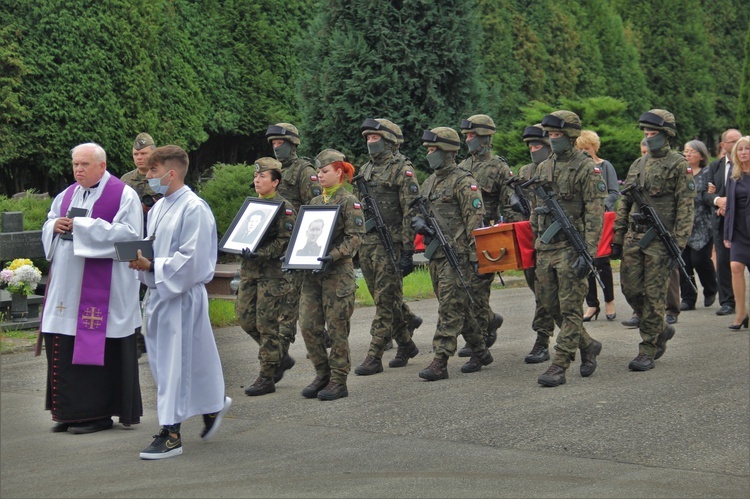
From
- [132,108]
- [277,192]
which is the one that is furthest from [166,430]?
[132,108]

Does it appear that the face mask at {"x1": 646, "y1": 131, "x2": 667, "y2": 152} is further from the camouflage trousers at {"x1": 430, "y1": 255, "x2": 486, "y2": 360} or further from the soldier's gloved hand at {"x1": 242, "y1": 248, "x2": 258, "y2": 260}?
the soldier's gloved hand at {"x1": 242, "y1": 248, "x2": 258, "y2": 260}

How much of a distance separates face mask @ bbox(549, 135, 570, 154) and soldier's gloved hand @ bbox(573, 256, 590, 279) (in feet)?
3.16

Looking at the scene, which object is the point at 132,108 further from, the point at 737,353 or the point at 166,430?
the point at 166,430

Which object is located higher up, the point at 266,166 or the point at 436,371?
the point at 266,166

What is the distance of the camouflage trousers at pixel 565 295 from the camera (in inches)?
396

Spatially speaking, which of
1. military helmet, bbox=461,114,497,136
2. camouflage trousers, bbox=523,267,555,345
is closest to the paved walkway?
camouflage trousers, bbox=523,267,555,345

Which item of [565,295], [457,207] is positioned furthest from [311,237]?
[565,295]

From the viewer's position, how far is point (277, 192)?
10.4 meters

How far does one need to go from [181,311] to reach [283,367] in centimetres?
248

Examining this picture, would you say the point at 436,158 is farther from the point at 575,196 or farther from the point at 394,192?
the point at 575,196

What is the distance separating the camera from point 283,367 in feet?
33.6

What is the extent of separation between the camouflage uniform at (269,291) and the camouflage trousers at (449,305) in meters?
1.28

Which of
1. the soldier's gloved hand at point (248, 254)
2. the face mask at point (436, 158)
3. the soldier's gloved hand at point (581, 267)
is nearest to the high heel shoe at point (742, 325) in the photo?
the soldier's gloved hand at point (581, 267)

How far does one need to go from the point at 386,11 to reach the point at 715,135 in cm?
3277
